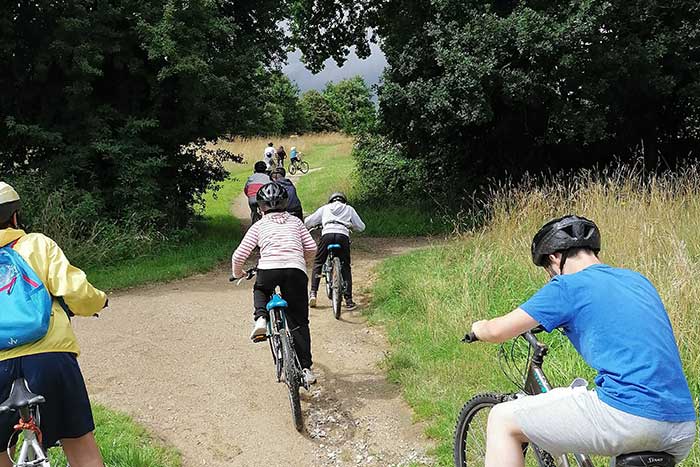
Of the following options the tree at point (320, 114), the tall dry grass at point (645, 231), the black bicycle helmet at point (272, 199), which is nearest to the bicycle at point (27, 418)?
the black bicycle helmet at point (272, 199)

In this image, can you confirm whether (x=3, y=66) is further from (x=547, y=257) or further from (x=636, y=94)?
(x=636, y=94)

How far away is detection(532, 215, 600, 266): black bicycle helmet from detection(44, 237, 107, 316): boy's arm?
85.9 inches

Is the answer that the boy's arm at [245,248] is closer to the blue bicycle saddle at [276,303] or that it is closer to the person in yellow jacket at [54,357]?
the blue bicycle saddle at [276,303]

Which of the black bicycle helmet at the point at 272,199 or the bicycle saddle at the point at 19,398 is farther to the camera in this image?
the black bicycle helmet at the point at 272,199

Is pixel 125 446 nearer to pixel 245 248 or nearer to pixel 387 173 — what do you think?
pixel 245 248

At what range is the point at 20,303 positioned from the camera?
9.17 feet

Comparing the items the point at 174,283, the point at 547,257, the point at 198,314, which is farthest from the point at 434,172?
the point at 547,257

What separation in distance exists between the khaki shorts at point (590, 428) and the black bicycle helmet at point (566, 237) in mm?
633

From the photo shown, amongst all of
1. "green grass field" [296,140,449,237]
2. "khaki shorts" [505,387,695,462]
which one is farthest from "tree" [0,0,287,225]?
"khaki shorts" [505,387,695,462]

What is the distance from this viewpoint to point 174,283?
1011 centimetres

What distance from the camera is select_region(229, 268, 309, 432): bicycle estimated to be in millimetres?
4906

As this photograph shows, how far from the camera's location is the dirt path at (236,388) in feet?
15.4

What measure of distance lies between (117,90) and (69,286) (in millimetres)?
11046

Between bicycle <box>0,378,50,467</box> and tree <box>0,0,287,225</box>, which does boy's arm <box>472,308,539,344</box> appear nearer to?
bicycle <box>0,378,50,467</box>
